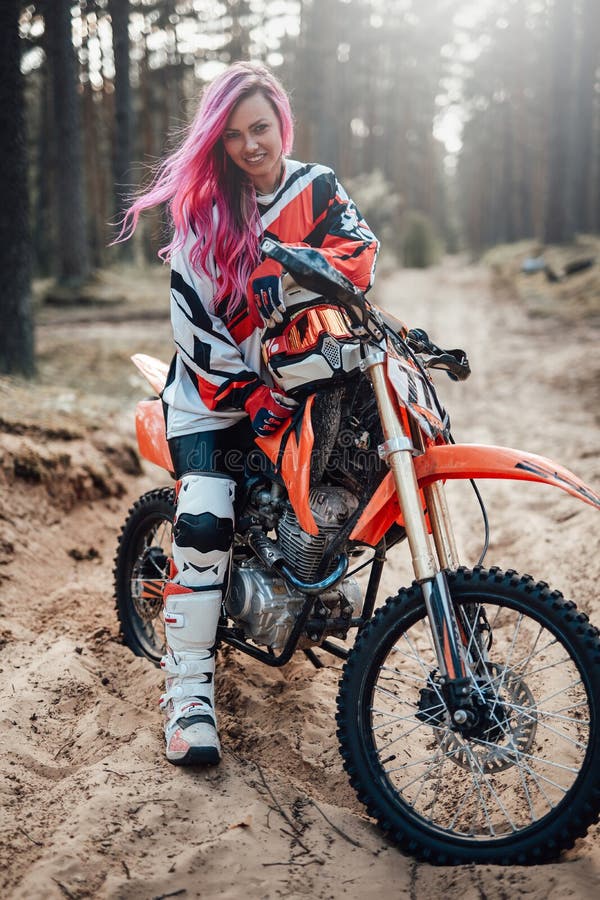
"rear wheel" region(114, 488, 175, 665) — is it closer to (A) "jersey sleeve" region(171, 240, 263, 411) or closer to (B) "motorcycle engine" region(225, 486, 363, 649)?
(B) "motorcycle engine" region(225, 486, 363, 649)

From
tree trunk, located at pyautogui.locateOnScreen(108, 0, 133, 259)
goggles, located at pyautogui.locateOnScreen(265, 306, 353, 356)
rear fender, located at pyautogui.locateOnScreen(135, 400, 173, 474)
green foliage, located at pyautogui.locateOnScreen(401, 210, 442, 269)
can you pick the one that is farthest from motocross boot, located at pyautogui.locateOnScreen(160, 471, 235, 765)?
green foliage, located at pyautogui.locateOnScreen(401, 210, 442, 269)

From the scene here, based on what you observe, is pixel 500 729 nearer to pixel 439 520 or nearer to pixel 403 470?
pixel 439 520

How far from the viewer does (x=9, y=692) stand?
3.04 meters

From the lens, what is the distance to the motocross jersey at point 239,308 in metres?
2.75

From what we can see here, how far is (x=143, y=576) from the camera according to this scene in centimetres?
362

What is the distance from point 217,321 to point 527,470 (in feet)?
3.78

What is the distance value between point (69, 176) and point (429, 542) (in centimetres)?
1443

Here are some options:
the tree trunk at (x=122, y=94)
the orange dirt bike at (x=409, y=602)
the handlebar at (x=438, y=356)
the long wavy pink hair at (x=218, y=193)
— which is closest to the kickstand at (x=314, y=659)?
the orange dirt bike at (x=409, y=602)

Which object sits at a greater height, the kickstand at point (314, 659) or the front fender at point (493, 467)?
the front fender at point (493, 467)

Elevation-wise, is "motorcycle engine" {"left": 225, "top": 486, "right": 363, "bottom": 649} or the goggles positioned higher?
the goggles

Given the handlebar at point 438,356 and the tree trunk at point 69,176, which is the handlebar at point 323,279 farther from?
the tree trunk at point 69,176

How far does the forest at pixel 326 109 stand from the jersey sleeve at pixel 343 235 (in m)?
0.70

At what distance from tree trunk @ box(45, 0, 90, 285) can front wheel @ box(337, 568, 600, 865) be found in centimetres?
1308

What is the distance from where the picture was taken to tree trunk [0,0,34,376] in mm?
6711
